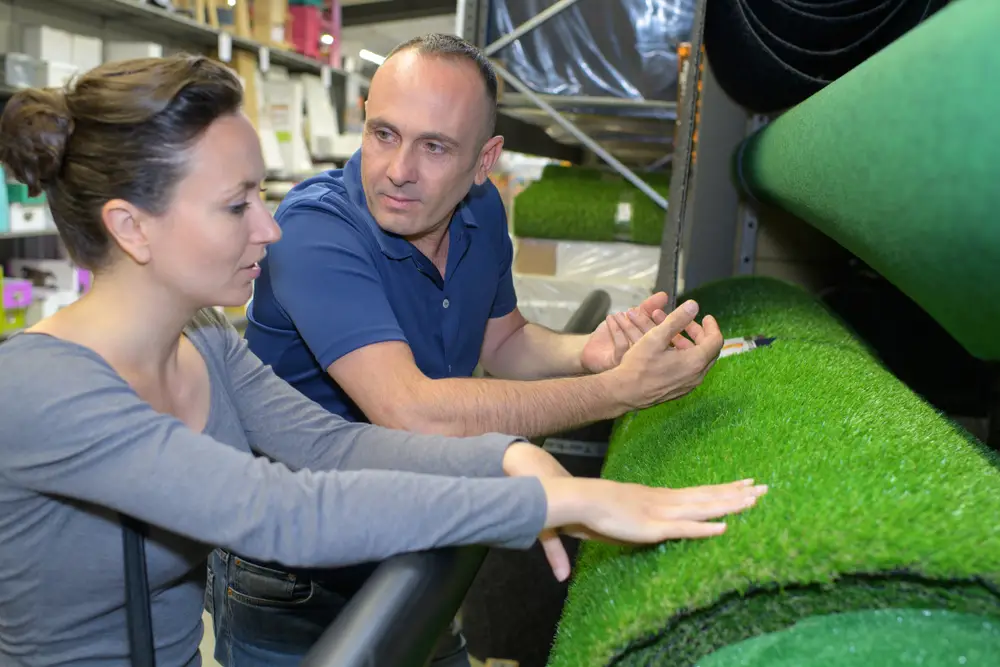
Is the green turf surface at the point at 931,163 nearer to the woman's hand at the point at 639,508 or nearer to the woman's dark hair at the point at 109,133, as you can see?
the woman's hand at the point at 639,508

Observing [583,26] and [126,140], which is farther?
[583,26]

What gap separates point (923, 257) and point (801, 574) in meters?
0.23

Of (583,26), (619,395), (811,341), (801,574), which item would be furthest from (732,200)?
(801,574)

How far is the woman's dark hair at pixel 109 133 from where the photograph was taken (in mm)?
774

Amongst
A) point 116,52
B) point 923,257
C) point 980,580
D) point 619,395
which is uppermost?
point 116,52

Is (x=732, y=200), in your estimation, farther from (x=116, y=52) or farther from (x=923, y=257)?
(x=116, y=52)

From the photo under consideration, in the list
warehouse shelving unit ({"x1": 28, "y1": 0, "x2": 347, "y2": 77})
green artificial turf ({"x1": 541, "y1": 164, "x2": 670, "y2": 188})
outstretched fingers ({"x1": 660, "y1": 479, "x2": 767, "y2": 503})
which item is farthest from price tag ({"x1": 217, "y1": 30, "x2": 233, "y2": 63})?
outstretched fingers ({"x1": 660, "y1": 479, "x2": 767, "y2": 503})

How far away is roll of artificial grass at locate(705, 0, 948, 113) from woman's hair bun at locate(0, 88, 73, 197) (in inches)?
40.2

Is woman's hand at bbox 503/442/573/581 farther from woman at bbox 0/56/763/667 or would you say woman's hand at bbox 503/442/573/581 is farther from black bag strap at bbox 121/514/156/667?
black bag strap at bbox 121/514/156/667

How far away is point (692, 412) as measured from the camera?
94 centimetres

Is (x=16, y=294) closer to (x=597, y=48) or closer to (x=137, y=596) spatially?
(x=597, y=48)

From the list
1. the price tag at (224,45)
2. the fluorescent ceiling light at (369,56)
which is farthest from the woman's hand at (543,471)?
the fluorescent ceiling light at (369,56)

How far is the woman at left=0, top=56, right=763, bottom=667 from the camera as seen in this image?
67cm

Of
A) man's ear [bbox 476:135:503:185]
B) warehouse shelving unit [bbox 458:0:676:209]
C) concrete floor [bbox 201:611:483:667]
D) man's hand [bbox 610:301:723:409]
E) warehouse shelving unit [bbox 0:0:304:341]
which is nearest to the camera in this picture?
man's hand [bbox 610:301:723:409]
